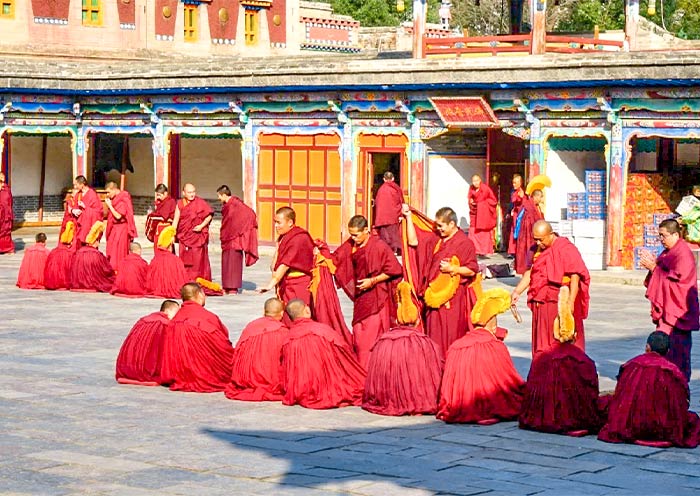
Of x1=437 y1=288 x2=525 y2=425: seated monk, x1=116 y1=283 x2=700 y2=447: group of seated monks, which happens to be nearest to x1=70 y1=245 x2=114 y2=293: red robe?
x1=116 y1=283 x2=700 y2=447: group of seated monks

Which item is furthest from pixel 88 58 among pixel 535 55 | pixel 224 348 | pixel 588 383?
pixel 588 383

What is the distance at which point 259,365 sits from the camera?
11906mm

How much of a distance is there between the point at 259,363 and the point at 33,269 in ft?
29.8

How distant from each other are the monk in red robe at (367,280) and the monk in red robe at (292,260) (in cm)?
74

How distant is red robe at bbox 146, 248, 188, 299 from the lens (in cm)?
1914

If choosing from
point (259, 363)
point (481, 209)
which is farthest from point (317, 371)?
point (481, 209)

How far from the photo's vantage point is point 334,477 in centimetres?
901

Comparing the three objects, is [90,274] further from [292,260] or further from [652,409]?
[652,409]

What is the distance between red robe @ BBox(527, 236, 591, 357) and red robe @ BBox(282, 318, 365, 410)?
150 centimetres

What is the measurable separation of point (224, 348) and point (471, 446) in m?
3.07

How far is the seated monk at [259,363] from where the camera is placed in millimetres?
11883

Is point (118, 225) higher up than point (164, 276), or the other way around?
point (118, 225)

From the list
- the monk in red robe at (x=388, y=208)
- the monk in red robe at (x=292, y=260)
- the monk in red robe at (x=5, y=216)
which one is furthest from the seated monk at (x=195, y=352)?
the monk in red robe at (x=5, y=216)

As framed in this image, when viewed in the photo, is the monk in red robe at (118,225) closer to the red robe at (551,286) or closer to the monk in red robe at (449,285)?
the monk in red robe at (449,285)
